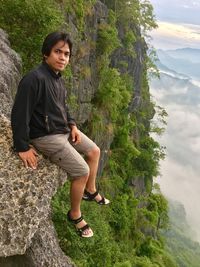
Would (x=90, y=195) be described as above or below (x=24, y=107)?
below

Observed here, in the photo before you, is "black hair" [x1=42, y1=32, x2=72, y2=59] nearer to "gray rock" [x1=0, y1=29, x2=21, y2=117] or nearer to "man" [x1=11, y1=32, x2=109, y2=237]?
"man" [x1=11, y1=32, x2=109, y2=237]

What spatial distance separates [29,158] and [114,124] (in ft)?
67.7

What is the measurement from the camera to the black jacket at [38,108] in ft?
18.2

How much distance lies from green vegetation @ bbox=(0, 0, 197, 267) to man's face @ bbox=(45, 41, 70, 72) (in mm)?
4963

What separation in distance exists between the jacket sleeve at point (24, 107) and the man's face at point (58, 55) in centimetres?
43

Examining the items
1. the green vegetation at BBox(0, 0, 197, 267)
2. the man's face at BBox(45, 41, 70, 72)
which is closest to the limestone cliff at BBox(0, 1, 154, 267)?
the man's face at BBox(45, 41, 70, 72)

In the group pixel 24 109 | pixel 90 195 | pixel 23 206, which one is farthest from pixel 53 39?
pixel 90 195

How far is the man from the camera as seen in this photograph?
5566 millimetres

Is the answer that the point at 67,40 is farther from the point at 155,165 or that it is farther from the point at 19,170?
the point at 155,165

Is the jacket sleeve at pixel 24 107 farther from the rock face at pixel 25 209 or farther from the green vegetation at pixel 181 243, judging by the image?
the green vegetation at pixel 181 243

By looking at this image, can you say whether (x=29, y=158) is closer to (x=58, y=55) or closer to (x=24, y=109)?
(x=24, y=109)

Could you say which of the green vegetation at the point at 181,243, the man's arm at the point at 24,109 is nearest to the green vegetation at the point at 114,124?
the man's arm at the point at 24,109

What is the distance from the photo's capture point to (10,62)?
394 inches

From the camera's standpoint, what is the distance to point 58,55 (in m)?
5.87
